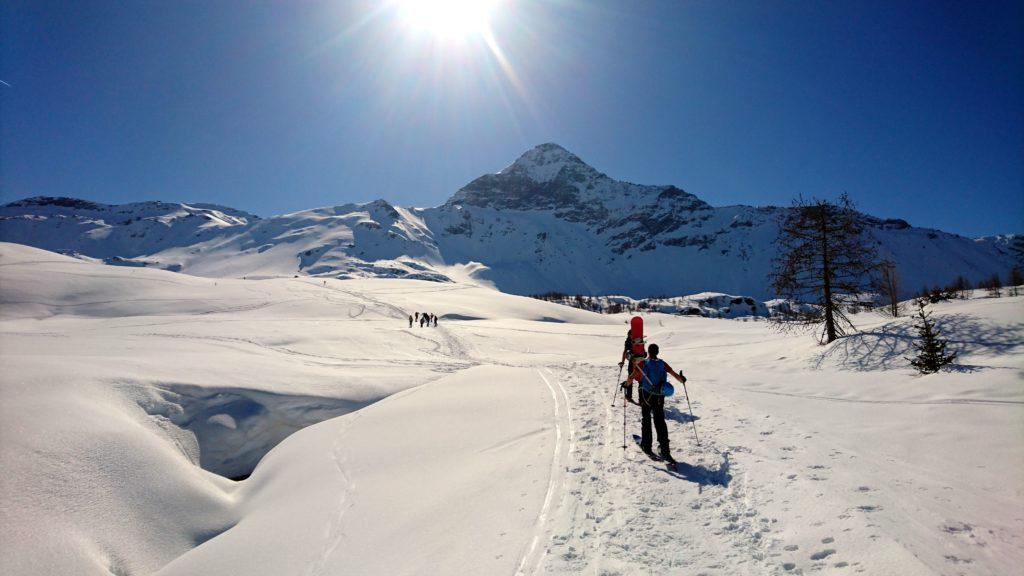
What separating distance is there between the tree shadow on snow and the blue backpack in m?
8.66

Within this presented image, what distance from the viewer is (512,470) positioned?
272 inches

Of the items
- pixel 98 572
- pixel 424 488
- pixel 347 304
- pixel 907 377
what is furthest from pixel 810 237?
pixel 347 304

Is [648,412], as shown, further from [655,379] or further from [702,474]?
[702,474]

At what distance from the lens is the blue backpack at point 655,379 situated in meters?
7.55

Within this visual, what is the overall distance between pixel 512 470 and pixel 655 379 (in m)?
3.07

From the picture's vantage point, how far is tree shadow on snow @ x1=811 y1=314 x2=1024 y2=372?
37.4ft

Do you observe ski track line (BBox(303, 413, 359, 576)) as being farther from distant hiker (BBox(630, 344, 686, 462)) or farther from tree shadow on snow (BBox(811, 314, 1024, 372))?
tree shadow on snow (BBox(811, 314, 1024, 372))

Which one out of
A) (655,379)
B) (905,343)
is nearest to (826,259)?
(905,343)

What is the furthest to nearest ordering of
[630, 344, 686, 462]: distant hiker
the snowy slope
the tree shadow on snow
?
the tree shadow on snow
[630, 344, 686, 462]: distant hiker
the snowy slope

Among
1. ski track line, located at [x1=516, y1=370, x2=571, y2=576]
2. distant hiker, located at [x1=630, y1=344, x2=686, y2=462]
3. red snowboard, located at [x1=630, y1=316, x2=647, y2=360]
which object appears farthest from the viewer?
red snowboard, located at [x1=630, y1=316, x2=647, y2=360]

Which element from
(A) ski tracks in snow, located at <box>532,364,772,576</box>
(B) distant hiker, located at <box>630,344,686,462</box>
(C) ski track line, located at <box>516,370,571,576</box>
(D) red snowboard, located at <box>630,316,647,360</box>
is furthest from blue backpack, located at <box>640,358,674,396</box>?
(D) red snowboard, located at <box>630,316,647,360</box>

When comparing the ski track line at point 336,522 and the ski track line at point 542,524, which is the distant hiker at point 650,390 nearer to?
the ski track line at point 542,524

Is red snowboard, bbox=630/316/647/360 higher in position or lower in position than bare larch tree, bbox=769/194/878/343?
lower

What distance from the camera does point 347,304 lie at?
165 feet
